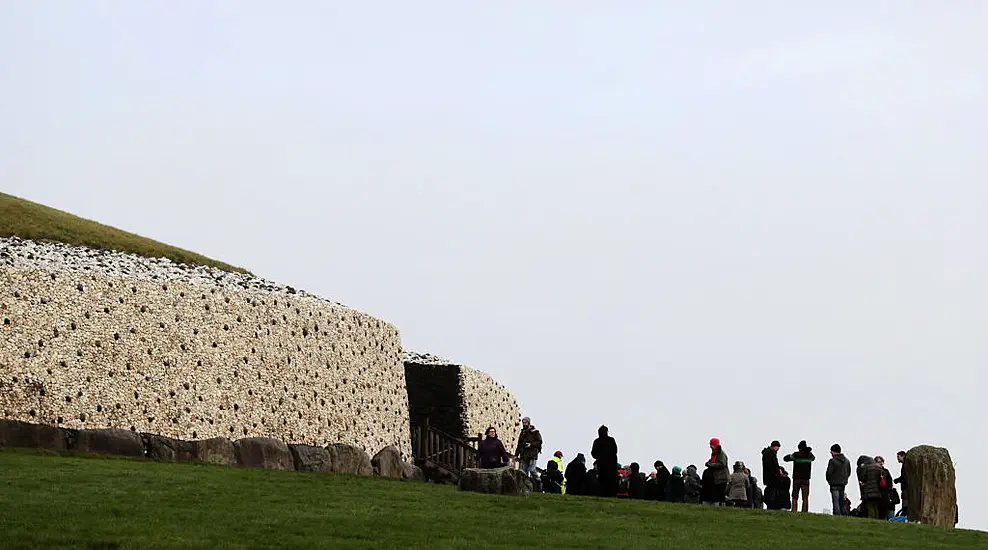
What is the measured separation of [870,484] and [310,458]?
14914 mm

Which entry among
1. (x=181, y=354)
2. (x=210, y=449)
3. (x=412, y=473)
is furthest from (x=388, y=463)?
(x=181, y=354)

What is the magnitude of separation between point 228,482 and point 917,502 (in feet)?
45.6

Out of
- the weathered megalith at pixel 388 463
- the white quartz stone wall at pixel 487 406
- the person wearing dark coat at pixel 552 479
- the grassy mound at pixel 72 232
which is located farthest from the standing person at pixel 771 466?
the grassy mound at pixel 72 232

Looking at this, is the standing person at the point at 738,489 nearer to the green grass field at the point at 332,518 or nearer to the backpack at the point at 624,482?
the green grass field at the point at 332,518

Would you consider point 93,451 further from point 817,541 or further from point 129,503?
point 817,541

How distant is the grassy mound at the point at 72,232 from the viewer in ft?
139

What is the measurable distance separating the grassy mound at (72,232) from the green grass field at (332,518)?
1381 centimetres

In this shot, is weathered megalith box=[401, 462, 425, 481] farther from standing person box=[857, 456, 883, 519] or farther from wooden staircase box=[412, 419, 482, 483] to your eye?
standing person box=[857, 456, 883, 519]

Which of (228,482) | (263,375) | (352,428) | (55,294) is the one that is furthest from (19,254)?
(228,482)

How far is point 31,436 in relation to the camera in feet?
103

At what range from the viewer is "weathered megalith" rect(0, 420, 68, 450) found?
31016mm

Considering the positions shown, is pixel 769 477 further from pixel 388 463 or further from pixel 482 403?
pixel 482 403

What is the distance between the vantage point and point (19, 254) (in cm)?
3675

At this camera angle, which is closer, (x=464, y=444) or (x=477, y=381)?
(x=464, y=444)
